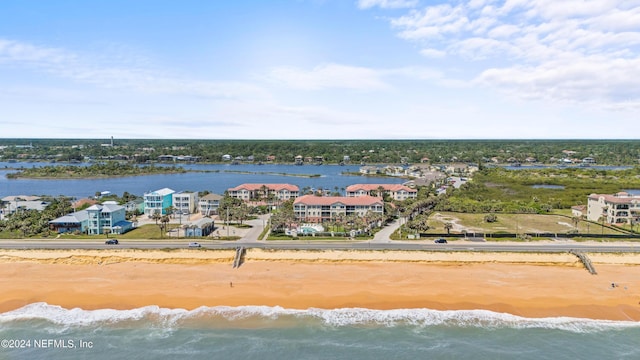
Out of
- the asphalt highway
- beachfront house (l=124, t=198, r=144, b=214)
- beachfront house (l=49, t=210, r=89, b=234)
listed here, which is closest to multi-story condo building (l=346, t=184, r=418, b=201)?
the asphalt highway

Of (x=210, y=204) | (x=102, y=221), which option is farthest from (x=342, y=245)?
(x=102, y=221)

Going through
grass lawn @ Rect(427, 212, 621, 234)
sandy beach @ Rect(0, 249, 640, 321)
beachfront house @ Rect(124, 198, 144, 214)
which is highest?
beachfront house @ Rect(124, 198, 144, 214)

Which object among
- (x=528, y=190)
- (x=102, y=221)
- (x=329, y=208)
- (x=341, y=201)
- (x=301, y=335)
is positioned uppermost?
(x=341, y=201)

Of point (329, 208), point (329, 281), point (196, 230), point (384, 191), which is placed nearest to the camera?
point (329, 281)

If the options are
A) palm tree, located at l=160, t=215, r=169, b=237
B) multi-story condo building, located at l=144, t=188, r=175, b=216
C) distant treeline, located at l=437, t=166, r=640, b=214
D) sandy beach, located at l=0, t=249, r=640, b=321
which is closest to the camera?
sandy beach, located at l=0, t=249, r=640, b=321

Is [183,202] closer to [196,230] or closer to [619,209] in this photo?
[196,230]

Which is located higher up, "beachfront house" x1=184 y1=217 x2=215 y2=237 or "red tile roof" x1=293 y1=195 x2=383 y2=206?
"red tile roof" x1=293 y1=195 x2=383 y2=206

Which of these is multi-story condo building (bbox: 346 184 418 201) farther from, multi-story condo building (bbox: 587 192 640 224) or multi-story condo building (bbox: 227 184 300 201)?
multi-story condo building (bbox: 587 192 640 224)
